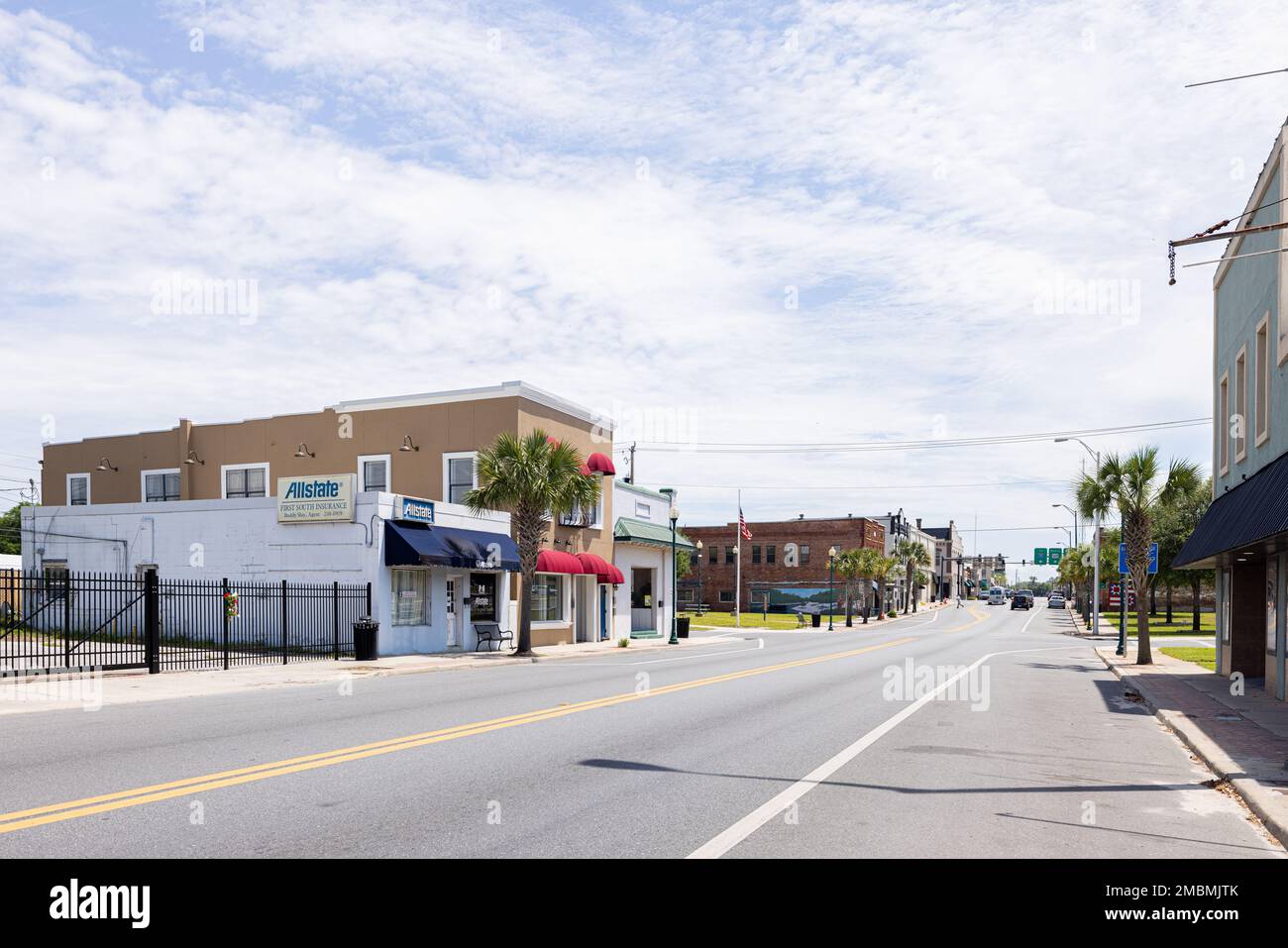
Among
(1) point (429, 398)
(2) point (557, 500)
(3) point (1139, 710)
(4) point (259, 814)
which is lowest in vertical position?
(3) point (1139, 710)

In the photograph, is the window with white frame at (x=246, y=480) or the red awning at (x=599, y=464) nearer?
the red awning at (x=599, y=464)

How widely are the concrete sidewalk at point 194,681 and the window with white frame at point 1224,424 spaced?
58.4ft

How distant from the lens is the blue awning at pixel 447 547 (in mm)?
28922

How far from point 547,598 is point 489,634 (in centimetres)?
498

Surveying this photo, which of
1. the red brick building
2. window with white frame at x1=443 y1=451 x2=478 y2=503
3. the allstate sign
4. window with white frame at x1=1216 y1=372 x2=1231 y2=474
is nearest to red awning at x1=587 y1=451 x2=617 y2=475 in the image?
window with white frame at x1=443 y1=451 x2=478 y2=503

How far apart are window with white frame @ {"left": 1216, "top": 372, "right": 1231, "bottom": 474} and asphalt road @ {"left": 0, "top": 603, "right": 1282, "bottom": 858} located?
324 inches

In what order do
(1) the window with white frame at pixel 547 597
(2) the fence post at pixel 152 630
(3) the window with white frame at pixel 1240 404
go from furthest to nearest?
1. (1) the window with white frame at pixel 547 597
2. (2) the fence post at pixel 152 630
3. (3) the window with white frame at pixel 1240 404

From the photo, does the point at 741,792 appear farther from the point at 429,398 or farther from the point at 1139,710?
the point at 429,398

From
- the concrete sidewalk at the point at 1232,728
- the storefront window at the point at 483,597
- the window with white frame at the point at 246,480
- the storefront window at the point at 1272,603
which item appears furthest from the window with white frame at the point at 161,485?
the storefront window at the point at 1272,603

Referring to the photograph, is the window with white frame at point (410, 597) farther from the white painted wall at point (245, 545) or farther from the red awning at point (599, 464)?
the red awning at point (599, 464)
